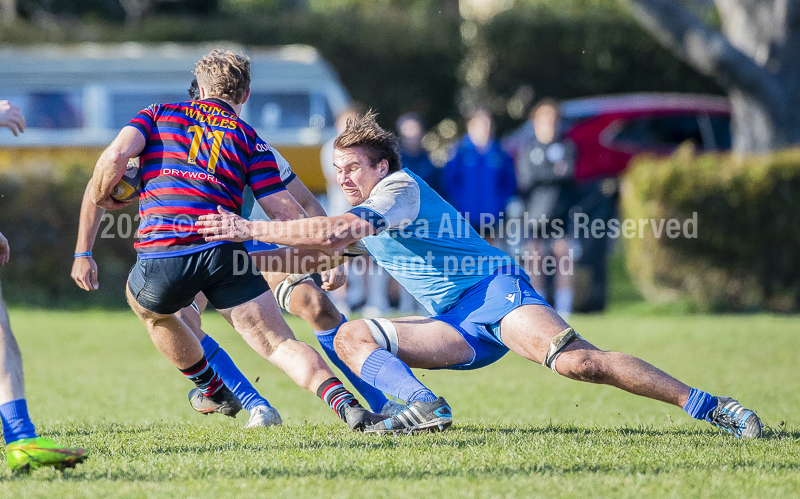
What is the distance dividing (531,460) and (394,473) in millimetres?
636

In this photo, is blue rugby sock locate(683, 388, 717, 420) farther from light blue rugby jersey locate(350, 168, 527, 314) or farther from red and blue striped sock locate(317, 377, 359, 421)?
red and blue striped sock locate(317, 377, 359, 421)

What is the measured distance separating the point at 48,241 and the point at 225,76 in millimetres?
8675

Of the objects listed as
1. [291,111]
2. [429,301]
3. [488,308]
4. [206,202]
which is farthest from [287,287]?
[291,111]

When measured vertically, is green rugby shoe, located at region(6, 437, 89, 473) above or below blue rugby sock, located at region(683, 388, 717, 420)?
above

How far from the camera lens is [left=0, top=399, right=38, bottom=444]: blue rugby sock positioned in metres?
3.56

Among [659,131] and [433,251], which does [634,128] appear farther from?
[433,251]

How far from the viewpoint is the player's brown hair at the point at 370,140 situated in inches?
180

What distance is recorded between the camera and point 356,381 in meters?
5.04

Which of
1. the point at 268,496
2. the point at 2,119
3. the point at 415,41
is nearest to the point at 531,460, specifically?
the point at 268,496

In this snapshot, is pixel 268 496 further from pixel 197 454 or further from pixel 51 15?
pixel 51 15

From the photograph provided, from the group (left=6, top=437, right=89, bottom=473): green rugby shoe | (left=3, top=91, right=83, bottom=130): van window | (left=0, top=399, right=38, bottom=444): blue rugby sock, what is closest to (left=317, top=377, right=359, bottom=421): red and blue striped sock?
(left=6, top=437, right=89, bottom=473): green rugby shoe

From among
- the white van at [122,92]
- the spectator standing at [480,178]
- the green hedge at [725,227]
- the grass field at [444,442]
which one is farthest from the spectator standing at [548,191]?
the white van at [122,92]

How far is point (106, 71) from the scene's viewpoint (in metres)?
15.3

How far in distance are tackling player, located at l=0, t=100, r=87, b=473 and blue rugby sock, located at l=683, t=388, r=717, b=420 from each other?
2739mm
